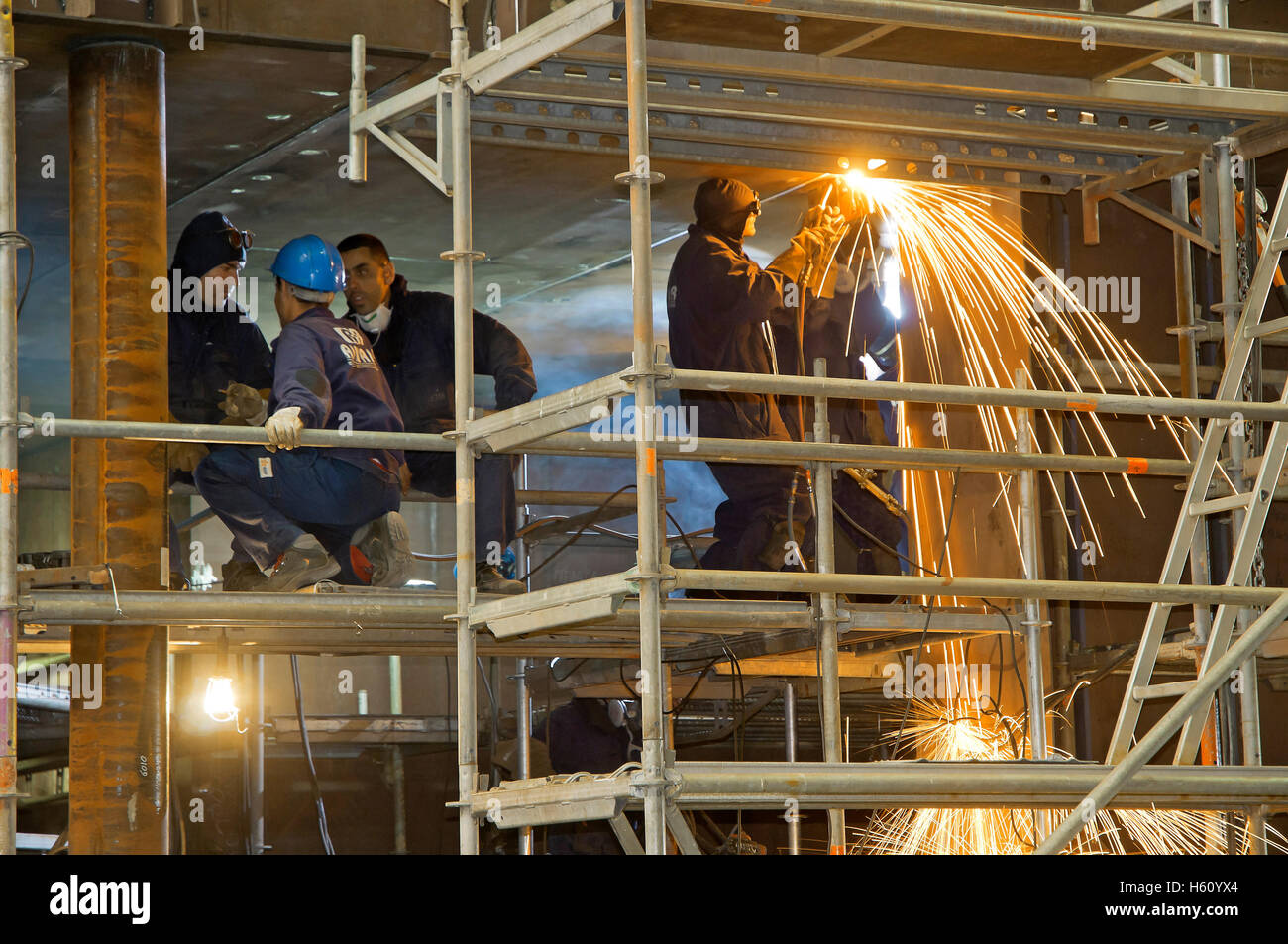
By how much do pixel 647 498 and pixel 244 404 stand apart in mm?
3016

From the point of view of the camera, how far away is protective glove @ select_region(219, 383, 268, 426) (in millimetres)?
6992

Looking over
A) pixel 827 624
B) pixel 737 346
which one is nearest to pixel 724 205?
pixel 737 346

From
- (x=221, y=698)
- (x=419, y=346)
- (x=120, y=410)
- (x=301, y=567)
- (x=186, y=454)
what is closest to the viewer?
(x=301, y=567)

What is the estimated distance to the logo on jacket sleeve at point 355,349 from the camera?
268 inches

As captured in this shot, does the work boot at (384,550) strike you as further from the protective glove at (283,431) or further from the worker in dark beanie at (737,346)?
the worker in dark beanie at (737,346)

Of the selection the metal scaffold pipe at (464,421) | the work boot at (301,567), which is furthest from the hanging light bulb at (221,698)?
the metal scaffold pipe at (464,421)

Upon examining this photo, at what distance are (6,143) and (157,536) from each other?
173 centimetres

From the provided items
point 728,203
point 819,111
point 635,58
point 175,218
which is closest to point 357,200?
point 175,218

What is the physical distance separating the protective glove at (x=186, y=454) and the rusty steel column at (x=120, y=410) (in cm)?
17

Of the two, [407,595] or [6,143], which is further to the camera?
[407,595]

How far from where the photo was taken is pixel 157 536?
666 cm

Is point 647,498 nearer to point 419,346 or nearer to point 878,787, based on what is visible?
point 878,787

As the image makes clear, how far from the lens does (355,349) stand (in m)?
6.86
